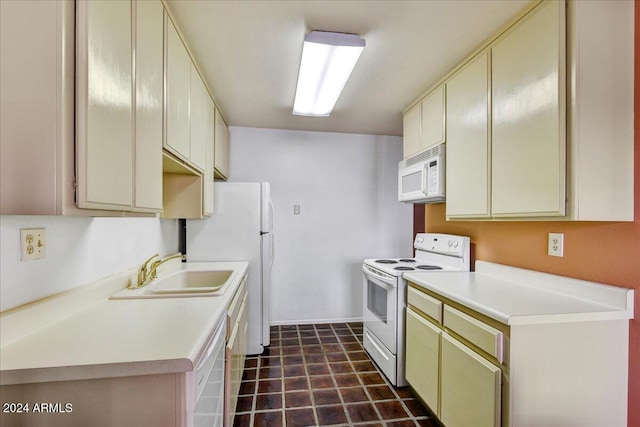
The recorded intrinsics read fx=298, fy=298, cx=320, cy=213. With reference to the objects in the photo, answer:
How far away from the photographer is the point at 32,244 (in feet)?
3.56

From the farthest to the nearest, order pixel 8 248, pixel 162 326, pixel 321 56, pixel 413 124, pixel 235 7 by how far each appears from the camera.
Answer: pixel 413 124, pixel 321 56, pixel 235 7, pixel 162 326, pixel 8 248

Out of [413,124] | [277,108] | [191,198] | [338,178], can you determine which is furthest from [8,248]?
[338,178]

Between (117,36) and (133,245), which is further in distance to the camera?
(133,245)

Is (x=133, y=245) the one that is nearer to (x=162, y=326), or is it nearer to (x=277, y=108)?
(x=162, y=326)

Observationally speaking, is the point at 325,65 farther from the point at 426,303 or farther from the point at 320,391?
the point at 320,391

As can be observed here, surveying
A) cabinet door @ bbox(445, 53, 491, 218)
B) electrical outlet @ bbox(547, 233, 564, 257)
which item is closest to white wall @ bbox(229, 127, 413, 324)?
cabinet door @ bbox(445, 53, 491, 218)

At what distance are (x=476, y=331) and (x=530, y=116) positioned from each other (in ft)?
3.60

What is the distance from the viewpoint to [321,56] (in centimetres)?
182

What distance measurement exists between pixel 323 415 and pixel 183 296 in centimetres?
122

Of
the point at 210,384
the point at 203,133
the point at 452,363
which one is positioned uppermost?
the point at 203,133

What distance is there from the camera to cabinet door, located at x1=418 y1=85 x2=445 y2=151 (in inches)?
88.4

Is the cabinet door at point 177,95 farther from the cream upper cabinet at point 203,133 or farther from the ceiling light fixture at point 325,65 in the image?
the ceiling light fixture at point 325,65

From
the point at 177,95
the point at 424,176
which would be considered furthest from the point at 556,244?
the point at 177,95

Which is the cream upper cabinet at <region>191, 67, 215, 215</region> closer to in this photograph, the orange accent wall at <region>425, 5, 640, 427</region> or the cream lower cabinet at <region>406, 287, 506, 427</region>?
the cream lower cabinet at <region>406, 287, 506, 427</region>
